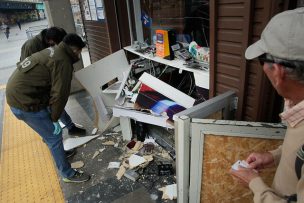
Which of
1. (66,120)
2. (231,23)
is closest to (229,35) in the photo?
(231,23)

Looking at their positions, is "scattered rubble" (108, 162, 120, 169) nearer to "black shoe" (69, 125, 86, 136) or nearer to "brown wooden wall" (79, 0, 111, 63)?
"black shoe" (69, 125, 86, 136)

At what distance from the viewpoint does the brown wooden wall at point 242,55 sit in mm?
1711

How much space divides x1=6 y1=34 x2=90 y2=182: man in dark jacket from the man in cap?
191 cm

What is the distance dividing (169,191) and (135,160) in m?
0.66

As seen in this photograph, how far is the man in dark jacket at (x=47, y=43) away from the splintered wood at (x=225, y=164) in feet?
7.94

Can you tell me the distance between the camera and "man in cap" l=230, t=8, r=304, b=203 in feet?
2.96

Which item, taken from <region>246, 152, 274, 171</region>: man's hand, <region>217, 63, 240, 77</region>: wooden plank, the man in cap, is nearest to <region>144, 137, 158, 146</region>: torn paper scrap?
<region>217, 63, 240, 77</region>: wooden plank

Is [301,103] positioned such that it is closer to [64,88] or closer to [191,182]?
[191,182]

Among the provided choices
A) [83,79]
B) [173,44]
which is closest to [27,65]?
[83,79]

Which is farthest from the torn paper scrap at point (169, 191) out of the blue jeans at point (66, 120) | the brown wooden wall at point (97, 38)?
the brown wooden wall at point (97, 38)

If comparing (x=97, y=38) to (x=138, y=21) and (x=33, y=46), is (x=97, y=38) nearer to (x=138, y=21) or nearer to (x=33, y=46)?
(x=138, y=21)

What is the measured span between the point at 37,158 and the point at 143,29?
8.35 feet

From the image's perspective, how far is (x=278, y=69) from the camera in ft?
3.17

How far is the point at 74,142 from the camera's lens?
3.65m
